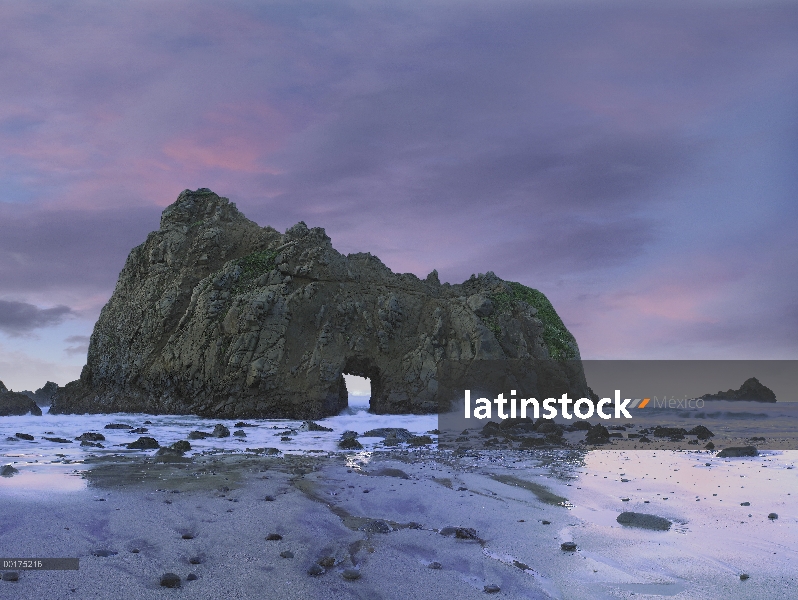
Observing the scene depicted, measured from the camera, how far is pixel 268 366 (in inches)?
1491

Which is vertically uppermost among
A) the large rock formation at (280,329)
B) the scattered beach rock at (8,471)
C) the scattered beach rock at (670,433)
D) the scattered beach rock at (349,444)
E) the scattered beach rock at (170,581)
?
the large rock formation at (280,329)

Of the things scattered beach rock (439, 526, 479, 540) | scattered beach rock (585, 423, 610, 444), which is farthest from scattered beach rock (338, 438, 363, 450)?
scattered beach rock (439, 526, 479, 540)

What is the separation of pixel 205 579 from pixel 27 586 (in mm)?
1609

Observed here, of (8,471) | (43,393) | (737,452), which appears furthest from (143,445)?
(43,393)

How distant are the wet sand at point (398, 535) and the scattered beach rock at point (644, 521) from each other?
0.50ft

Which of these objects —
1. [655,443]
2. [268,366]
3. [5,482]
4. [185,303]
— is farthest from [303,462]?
[185,303]

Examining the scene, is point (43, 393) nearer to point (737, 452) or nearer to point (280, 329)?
point (280, 329)

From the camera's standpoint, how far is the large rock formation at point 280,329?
38406mm

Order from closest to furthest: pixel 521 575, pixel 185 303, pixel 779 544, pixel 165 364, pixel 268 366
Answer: pixel 521 575, pixel 779 544, pixel 268 366, pixel 165 364, pixel 185 303

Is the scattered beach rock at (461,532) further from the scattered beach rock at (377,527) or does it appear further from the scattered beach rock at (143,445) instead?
the scattered beach rock at (143,445)

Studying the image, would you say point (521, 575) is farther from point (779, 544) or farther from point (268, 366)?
point (268, 366)

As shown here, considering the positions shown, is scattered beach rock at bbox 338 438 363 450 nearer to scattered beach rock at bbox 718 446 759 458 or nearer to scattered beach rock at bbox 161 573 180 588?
scattered beach rock at bbox 718 446 759 458

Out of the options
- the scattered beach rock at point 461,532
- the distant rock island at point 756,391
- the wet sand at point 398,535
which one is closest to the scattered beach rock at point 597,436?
the wet sand at point 398,535

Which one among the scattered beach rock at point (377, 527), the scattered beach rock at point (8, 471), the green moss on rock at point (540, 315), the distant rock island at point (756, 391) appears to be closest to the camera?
the scattered beach rock at point (377, 527)
